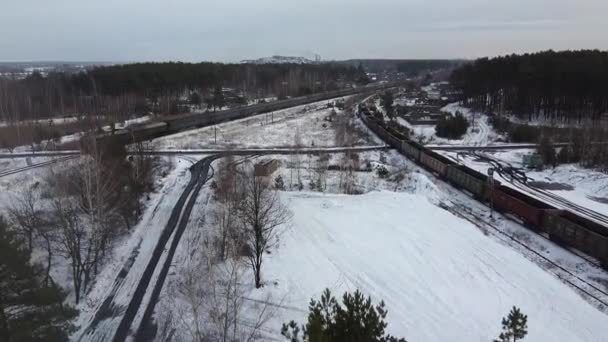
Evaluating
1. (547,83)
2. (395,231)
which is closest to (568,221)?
(395,231)

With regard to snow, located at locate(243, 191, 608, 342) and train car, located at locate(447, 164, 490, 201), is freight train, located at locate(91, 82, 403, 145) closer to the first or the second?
snow, located at locate(243, 191, 608, 342)

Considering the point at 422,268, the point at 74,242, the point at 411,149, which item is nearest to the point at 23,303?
the point at 74,242

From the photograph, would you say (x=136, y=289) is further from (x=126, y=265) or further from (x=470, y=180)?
(x=470, y=180)

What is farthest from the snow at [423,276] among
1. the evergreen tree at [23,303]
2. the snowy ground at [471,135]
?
the snowy ground at [471,135]

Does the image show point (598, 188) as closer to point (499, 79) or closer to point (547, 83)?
point (547, 83)

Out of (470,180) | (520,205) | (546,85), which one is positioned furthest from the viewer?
(546,85)

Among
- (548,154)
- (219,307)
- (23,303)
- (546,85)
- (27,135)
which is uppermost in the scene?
(546,85)

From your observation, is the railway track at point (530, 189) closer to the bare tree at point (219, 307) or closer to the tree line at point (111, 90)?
the bare tree at point (219, 307)
